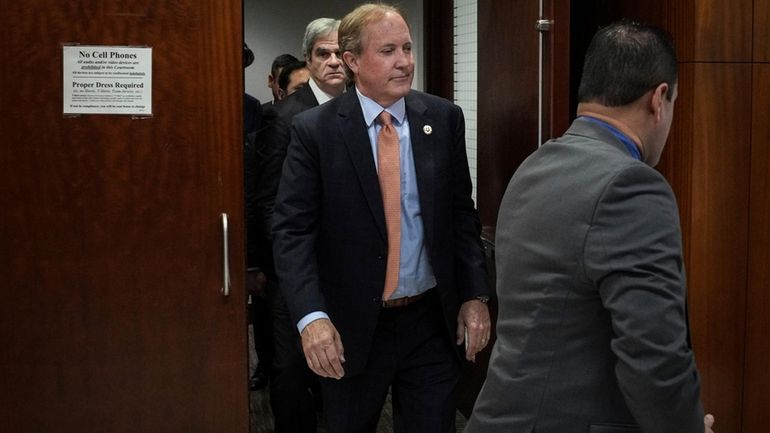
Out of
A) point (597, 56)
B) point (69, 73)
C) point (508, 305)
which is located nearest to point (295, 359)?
point (69, 73)

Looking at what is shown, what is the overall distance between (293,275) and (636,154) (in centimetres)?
107

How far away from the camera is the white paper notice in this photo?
102 inches

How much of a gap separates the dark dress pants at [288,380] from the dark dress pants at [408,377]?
73cm

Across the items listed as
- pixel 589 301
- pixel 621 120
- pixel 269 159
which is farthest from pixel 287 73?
pixel 589 301

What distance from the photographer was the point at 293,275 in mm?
2418

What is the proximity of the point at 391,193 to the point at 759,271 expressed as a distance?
1149 millimetres

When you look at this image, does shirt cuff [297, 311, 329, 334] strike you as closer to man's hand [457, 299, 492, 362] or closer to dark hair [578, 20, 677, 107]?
man's hand [457, 299, 492, 362]

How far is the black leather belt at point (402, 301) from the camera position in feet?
8.17

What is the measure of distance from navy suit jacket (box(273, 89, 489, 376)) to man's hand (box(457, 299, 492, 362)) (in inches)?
1.0

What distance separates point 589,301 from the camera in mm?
1526

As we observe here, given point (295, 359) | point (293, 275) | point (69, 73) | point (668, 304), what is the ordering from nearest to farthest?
point (668, 304) → point (293, 275) → point (69, 73) → point (295, 359)

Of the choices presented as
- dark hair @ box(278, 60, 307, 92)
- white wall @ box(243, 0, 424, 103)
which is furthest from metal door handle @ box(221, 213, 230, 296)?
white wall @ box(243, 0, 424, 103)

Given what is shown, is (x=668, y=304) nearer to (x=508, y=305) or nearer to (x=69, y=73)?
(x=508, y=305)

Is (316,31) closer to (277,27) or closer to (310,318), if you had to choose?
(310,318)
